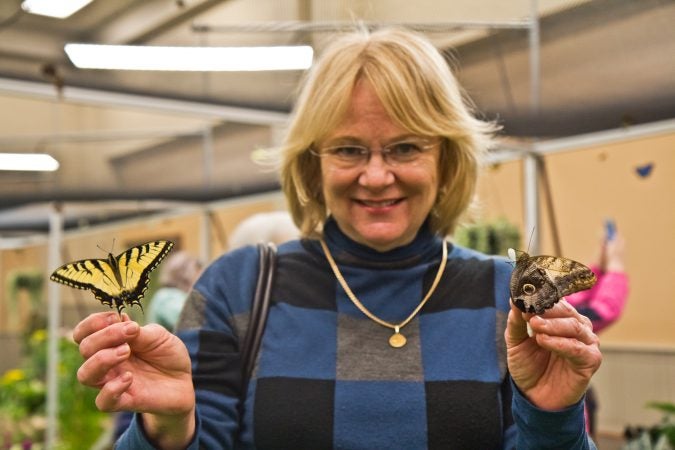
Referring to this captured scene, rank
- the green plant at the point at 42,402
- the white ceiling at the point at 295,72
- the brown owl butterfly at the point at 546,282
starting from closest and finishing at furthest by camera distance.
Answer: the brown owl butterfly at the point at 546,282
the white ceiling at the point at 295,72
the green plant at the point at 42,402

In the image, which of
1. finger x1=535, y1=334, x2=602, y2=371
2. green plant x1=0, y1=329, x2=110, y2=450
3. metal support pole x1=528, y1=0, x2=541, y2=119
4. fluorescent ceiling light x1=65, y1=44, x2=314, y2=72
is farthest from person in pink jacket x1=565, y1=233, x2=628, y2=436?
green plant x1=0, y1=329, x2=110, y2=450

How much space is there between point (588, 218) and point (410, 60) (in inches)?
160

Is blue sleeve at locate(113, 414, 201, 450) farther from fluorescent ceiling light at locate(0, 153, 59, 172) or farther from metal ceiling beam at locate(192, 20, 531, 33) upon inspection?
fluorescent ceiling light at locate(0, 153, 59, 172)

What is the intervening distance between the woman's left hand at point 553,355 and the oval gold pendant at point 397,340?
0.28 metres

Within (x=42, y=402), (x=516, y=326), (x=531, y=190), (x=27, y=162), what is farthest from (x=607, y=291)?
(x=42, y=402)

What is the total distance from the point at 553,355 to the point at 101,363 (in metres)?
0.59

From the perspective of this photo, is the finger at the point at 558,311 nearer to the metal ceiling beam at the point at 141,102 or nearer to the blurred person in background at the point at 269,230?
the blurred person in background at the point at 269,230

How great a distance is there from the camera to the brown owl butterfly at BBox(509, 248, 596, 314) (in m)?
0.98

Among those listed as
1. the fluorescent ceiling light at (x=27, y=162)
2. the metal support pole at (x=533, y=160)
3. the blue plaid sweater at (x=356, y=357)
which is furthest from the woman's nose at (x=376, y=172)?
the fluorescent ceiling light at (x=27, y=162)

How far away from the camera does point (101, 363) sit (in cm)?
102

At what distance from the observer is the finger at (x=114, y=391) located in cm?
105

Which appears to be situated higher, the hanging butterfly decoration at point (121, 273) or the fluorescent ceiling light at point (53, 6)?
the fluorescent ceiling light at point (53, 6)

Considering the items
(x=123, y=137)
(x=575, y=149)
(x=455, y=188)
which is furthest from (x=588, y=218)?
(x=455, y=188)

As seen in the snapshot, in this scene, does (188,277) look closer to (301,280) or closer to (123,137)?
(123,137)
